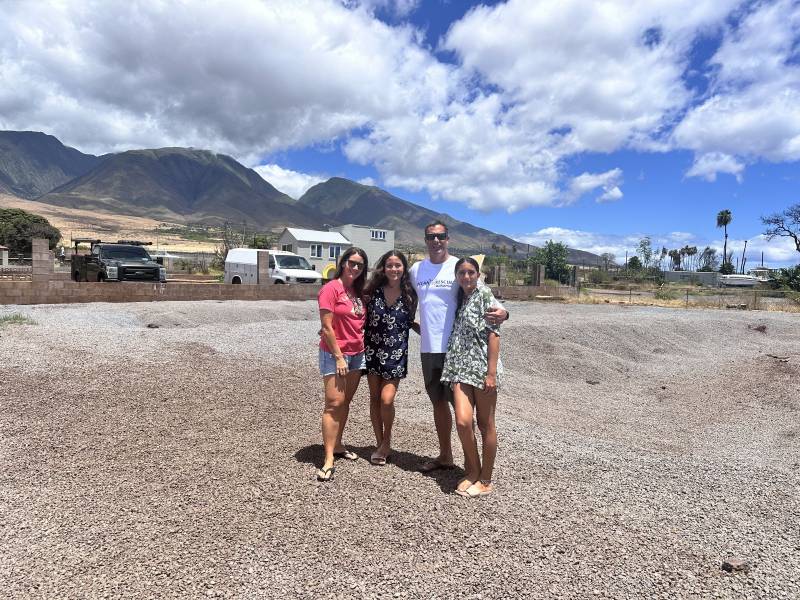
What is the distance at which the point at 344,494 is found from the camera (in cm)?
375

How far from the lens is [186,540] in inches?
123

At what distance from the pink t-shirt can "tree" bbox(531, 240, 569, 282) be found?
47620 mm

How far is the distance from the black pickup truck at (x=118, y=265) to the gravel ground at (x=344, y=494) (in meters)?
8.46

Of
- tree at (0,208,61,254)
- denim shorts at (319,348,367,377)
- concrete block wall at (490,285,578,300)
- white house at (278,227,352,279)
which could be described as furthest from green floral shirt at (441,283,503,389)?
tree at (0,208,61,254)

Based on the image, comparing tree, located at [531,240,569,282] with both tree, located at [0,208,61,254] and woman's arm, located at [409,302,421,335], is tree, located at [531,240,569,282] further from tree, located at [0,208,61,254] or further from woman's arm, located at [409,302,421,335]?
woman's arm, located at [409,302,421,335]

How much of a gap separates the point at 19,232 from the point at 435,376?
5484cm

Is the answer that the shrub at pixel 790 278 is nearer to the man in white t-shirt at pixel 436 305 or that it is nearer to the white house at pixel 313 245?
the white house at pixel 313 245

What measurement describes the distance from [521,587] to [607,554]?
677 mm

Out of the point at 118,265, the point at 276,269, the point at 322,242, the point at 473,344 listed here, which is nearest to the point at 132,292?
the point at 118,265

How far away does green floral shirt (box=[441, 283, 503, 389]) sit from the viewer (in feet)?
12.0

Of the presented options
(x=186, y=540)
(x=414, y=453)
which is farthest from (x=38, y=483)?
(x=414, y=453)

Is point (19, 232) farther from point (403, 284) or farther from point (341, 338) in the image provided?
point (403, 284)

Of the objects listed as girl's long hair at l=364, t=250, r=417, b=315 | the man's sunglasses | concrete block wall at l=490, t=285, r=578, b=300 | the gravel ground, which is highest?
the man's sunglasses

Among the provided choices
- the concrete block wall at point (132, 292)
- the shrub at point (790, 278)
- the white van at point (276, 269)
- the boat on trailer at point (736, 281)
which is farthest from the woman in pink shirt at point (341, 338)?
the boat on trailer at point (736, 281)
